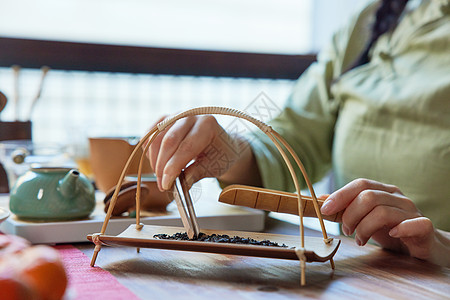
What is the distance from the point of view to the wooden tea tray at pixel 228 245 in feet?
1.76

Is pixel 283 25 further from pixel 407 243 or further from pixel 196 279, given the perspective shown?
pixel 196 279

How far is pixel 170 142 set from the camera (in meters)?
0.72

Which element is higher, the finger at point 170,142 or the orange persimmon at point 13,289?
the finger at point 170,142

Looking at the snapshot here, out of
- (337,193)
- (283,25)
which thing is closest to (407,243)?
(337,193)

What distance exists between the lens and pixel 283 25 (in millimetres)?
2346

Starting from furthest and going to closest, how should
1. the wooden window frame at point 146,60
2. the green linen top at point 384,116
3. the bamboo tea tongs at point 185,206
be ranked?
the wooden window frame at point 146,60 < the green linen top at point 384,116 < the bamboo tea tongs at point 185,206

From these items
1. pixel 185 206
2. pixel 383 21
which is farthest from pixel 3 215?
pixel 383 21

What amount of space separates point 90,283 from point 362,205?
34 centimetres

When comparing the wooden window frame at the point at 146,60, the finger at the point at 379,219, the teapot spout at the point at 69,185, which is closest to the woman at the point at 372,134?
the finger at the point at 379,219

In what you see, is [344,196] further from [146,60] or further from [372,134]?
[146,60]

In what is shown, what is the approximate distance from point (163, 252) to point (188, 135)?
173 millimetres

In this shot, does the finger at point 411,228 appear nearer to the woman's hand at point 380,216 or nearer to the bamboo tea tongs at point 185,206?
the woman's hand at point 380,216

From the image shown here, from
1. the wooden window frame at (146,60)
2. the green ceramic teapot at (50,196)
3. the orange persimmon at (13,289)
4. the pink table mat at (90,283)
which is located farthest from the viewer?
the wooden window frame at (146,60)

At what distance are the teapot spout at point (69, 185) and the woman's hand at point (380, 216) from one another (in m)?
0.39
